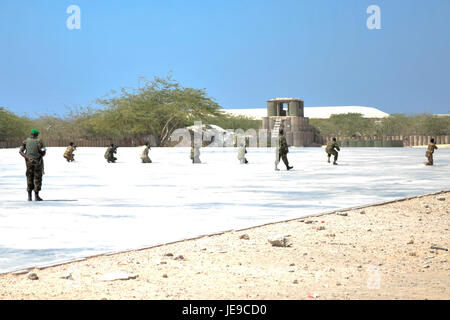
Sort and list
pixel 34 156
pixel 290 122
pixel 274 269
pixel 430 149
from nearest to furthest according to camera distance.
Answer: pixel 274 269, pixel 34 156, pixel 430 149, pixel 290 122

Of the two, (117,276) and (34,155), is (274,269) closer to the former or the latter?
(117,276)

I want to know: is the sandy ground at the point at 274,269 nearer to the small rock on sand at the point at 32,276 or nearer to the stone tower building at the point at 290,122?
the small rock on sand at the point at 32,276

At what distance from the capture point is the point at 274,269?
23.7 ft

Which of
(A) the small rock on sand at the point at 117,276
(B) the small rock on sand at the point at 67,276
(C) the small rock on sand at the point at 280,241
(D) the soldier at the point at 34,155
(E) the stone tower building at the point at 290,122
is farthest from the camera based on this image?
(E) the stone tower building at the point at 290,122

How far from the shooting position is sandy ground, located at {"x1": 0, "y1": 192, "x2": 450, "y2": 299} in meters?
6.09

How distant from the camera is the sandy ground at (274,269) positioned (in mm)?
6086

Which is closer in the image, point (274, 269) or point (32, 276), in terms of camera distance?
point (32, 276)

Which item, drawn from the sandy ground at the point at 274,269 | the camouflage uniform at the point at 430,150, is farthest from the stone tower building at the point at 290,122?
the sandy ground at the point at 274,269

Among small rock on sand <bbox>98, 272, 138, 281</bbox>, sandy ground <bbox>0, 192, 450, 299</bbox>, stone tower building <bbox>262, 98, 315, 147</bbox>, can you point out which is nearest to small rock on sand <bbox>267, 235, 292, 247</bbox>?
sandy ground <bbox>0, 192, 450, 299</bbox>

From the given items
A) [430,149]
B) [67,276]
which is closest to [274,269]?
[67,276]

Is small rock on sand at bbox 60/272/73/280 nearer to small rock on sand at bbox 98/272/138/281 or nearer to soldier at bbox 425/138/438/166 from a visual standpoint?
small rock on sand at bbox 98/272/138/281
